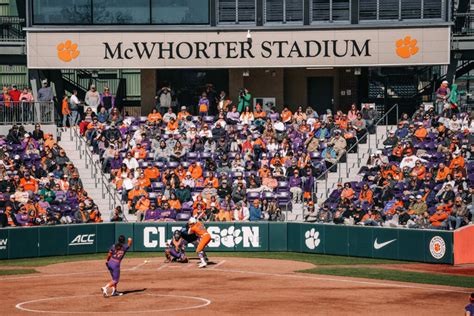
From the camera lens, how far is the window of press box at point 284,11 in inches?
1956

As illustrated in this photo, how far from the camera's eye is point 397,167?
141 ft

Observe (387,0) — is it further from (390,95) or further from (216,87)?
(216,87)

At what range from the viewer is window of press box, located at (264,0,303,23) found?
49688 millimetres

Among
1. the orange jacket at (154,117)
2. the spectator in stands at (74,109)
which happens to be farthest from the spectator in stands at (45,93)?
the orange jacket at (154,117)

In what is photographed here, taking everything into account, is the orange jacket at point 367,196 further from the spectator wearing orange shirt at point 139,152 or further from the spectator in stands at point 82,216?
the spectator in stands at point 82,216

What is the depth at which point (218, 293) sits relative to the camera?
107ft

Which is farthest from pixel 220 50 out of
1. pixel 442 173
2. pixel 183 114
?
pixel 442 173

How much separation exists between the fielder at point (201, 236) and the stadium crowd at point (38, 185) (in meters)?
5.85

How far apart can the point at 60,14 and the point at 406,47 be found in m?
15.5

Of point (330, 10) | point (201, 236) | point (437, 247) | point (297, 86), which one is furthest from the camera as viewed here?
point (297, 86)

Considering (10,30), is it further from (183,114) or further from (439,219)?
(439,219)

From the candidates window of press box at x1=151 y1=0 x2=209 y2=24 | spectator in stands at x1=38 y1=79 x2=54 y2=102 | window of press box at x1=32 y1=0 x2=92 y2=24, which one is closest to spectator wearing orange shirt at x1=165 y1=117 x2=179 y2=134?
window of press box at x1=151 y1=0 x2=209 y2=24

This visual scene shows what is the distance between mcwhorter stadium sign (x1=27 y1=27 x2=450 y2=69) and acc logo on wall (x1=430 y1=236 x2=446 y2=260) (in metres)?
13.5

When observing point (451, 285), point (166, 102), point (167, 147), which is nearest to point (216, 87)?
point (166, 102)
